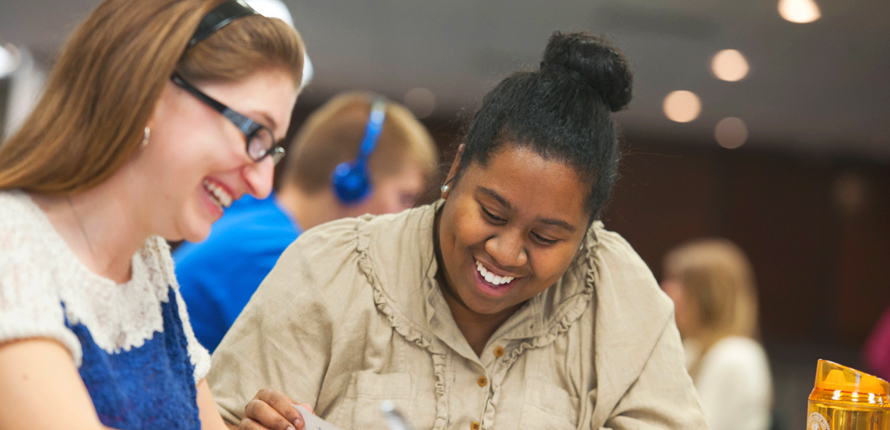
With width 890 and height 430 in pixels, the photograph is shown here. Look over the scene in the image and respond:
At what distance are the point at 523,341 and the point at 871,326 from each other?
30.0 ft

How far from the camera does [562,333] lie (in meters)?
1.47

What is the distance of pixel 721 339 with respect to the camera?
3594mm

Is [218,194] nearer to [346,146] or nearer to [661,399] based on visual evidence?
[661,399]

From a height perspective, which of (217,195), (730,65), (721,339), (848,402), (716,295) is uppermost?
(730,65)

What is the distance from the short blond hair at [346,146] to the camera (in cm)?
236

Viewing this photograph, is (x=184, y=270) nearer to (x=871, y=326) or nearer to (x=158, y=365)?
(x=158, y=365)

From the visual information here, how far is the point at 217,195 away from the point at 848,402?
95 centimetres

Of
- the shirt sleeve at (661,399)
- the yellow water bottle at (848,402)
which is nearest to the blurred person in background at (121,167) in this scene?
the shirt sleeve at (661,399)

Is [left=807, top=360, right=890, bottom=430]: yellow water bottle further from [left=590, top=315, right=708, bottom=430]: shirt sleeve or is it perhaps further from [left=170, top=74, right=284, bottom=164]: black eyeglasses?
[left=170, top=74, right=284, bottom=164]: black eyeglasses

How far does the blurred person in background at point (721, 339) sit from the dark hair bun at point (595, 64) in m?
2.26

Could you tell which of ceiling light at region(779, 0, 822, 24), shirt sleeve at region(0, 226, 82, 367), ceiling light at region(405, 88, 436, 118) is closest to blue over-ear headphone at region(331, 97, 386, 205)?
shirt sleeve at region(0, 226, 82, 367)

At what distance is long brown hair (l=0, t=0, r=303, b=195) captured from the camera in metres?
Answer: 0.91

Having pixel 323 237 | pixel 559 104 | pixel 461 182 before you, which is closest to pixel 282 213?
pixel 323 237

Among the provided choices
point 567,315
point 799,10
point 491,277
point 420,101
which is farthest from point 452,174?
point 420,101
